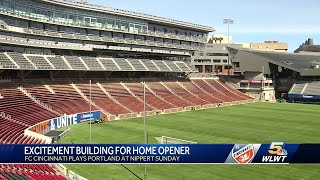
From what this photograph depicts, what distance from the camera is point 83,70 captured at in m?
75.2

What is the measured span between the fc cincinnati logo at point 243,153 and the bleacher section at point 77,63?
50624 mm

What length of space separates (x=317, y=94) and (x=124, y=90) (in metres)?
54.1

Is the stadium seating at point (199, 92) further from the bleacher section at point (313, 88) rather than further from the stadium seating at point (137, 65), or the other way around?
the bleacher section at point (313, 88)

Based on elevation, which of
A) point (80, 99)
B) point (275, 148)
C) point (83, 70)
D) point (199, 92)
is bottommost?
point (199, 92)

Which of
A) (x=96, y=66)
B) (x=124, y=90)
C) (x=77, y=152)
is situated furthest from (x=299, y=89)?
(x=77, y=152)

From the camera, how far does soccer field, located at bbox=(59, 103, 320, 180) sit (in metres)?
31.3

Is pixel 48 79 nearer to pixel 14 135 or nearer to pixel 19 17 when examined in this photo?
pixel 19 17

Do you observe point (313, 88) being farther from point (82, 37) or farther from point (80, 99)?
point (80, 99)

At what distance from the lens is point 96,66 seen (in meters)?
79.1

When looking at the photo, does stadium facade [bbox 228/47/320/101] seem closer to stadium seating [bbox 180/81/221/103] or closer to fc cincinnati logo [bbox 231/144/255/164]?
stadium seating [bbox 180/81/221/103]

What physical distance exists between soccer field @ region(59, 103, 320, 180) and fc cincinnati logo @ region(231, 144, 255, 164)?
40.8 ft

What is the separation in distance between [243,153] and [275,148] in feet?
5.55

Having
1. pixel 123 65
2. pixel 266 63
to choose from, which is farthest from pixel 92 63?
pixel 266 63

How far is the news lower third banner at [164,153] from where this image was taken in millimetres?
18156
